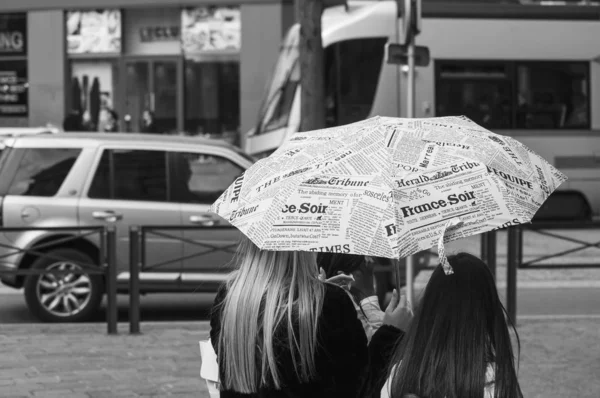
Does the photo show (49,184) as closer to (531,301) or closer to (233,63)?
(531,301)

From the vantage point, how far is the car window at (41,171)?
10391mm

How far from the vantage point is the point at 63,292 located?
1009 centimetres

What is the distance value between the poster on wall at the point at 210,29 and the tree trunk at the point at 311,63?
51.1 feet

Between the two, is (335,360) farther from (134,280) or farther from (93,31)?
(93,31)

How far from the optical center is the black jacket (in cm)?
317

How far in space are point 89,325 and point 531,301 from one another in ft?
16.5

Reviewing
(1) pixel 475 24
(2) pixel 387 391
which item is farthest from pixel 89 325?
(1) pixel 475 24

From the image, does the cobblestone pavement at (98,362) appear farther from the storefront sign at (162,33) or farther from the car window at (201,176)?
the storefront sign at (162,33)

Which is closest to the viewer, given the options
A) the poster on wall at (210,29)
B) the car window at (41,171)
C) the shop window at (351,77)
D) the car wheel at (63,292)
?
the car wheel at (63,292)

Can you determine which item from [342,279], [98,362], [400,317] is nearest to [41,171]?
[98,362]

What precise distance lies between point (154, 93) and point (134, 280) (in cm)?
1874

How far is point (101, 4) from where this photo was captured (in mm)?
27516

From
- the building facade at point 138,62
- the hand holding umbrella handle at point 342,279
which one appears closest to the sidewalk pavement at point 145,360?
the hand holding umbrella handle at point 342,279

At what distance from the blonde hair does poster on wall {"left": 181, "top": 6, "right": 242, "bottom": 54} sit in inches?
957
